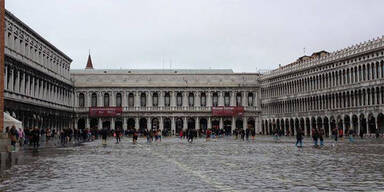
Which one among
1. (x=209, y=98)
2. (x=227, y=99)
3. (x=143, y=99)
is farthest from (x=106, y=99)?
(x=227, y=99)

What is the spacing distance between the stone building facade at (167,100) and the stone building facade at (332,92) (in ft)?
21.2

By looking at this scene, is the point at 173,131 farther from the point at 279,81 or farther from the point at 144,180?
the point at 144,180

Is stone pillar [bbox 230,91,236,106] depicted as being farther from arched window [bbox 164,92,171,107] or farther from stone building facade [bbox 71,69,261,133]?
arched window [bbox 164,92,171,107]

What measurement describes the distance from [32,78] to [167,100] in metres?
46.1

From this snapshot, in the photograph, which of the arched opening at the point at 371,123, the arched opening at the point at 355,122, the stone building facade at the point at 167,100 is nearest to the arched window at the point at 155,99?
the stone building facade at the point at 167,100

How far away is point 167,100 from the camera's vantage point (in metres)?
105

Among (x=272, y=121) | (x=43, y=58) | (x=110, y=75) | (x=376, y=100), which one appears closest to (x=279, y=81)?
(x=272, y=121)

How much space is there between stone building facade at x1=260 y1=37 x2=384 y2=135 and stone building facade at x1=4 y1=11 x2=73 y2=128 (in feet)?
107

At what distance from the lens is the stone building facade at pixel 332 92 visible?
2633 inches

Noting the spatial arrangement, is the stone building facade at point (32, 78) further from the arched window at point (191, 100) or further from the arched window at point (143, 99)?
the arched window at point (191, 100)

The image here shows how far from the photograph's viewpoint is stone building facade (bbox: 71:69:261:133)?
10344cm

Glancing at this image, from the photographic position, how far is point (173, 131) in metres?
101

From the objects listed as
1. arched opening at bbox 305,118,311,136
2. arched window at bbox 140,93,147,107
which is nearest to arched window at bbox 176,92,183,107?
arched window at bbox 140,93,147,107

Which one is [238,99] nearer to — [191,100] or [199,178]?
[191,100]
